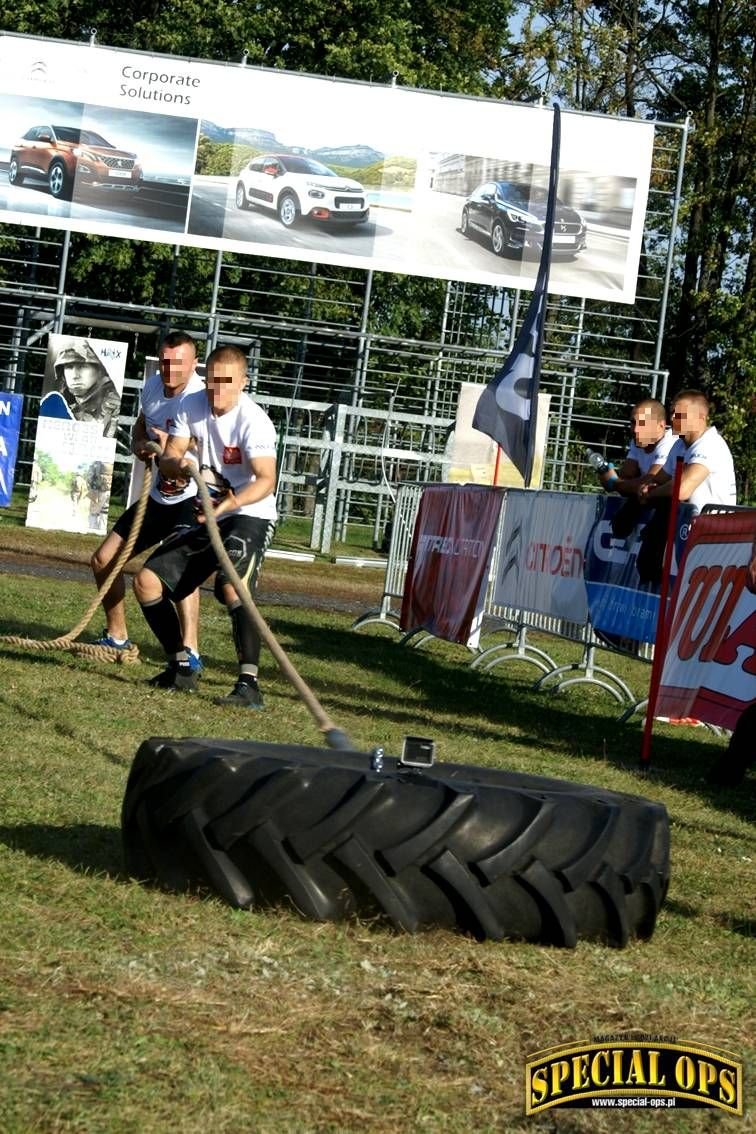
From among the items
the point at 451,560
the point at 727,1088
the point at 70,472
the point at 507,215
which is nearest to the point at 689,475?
the point at 451,560

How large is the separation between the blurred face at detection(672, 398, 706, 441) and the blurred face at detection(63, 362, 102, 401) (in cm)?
1717

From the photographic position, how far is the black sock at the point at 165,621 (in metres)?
9.10

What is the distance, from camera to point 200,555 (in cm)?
900

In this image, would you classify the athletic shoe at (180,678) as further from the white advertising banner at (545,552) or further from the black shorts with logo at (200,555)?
the white advertising banner at (545,552)

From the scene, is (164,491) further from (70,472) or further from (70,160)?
(70,160)

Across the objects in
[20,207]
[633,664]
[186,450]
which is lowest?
[633,664]

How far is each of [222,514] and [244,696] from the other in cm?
93

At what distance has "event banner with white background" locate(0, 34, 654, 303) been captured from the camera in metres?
26.9

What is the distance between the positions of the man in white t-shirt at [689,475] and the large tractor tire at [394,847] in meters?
4.98

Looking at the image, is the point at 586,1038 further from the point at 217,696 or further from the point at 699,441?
the point at 699,441

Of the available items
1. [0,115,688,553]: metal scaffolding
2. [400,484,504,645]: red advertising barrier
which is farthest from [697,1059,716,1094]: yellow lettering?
[0,115,688,553]: metal scaffolding

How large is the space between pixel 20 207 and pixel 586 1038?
82.0 ft

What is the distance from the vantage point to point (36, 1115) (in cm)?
288

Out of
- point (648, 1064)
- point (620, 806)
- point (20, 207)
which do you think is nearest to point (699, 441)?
point (620, 806)
